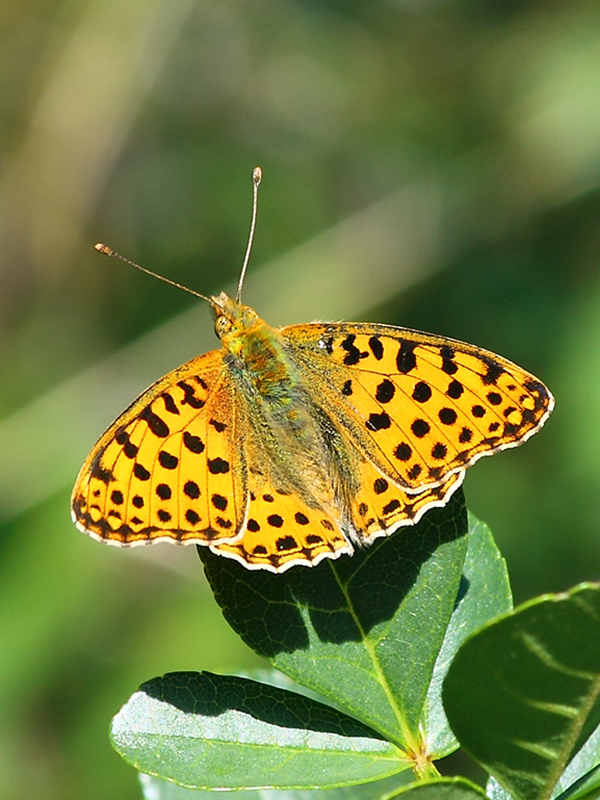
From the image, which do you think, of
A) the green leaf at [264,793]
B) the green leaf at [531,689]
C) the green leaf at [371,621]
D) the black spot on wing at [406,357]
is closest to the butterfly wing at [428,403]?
the black spot on wing at [406,357]

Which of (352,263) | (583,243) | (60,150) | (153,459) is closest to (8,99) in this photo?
(60,150)

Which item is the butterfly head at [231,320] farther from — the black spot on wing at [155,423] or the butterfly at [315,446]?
the black spot on wing at [155,423]

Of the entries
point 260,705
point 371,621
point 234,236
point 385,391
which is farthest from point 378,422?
point 234,236

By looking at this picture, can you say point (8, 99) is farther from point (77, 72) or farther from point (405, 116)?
point (405, 116)

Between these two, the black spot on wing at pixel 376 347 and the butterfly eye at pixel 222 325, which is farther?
the butterfly eye at pixel 222 325

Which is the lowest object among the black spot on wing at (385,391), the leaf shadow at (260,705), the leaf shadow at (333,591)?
the leaf shadow at (260,705)

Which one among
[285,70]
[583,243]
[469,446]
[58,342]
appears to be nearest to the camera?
[469,446]
